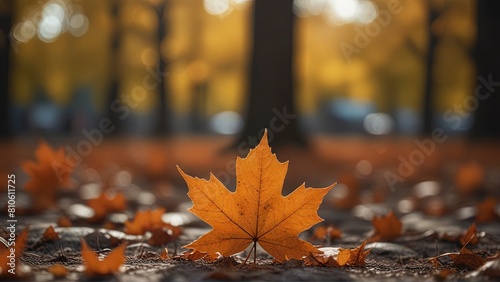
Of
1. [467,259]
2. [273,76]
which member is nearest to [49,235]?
[467,259]

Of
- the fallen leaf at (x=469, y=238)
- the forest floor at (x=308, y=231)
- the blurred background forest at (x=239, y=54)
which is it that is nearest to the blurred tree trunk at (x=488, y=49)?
the blurred background forest at (x=239, y=54)

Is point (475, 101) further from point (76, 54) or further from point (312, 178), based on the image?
point (76, 54)

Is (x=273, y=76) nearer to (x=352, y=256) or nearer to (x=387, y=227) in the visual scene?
(x=387, y=227)

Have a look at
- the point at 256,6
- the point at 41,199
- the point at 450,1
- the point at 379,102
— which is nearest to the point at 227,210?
the point at 41,199

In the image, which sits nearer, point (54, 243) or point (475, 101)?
point (54, 243)

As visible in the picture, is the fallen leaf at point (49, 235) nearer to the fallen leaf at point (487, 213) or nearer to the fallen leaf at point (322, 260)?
the fallen leaf at point (322, 260)

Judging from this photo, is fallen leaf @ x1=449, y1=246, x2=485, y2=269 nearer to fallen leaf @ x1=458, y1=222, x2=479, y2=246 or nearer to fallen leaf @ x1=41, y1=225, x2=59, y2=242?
fallen leaf @ x1=458, y1=222, x2=479, y2=246
